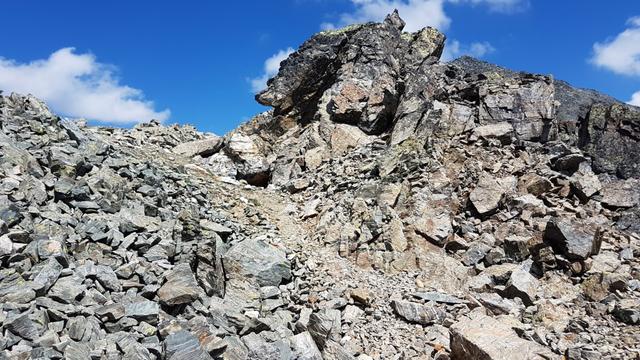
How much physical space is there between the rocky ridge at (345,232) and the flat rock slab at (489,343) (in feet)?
0.17

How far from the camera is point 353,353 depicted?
12344 millimetres

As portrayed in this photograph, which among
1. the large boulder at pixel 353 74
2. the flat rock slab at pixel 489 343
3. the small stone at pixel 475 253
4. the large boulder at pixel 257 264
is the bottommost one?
the flat rock slab at pixel 489 343

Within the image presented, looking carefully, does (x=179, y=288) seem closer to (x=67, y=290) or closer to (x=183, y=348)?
(x=183, y=348)

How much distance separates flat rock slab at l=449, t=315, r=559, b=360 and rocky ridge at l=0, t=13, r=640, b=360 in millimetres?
51

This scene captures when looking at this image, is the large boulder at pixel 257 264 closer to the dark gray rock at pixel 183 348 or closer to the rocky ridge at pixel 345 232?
the rocky ridge at pixel 345 232

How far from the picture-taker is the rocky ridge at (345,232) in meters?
11.1

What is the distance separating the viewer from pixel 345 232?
57.4 feet

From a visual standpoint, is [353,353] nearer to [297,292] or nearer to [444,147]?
[297,292]

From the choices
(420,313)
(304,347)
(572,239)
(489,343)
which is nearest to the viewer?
(489,343)

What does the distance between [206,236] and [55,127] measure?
9.88 meters

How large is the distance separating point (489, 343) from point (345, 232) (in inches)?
305

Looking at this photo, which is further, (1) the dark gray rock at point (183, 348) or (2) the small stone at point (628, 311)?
(2) the small stone at point (628, 311)

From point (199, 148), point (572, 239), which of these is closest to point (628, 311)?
point (572, 239)

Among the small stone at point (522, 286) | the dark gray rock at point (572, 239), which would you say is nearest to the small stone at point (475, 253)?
the small stone at point (522, 286)
